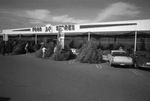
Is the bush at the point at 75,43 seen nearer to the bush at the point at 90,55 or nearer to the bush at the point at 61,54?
the bush at the point at 61,54

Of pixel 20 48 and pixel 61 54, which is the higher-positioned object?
pixel 20 48

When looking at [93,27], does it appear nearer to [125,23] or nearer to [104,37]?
[104,37]

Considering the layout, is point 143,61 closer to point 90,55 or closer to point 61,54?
point 90,55

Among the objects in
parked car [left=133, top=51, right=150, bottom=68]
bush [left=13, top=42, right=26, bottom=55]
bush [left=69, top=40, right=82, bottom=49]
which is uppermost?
bush [left=69, top=40, right=82, bottom=49]

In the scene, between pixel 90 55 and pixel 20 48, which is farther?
pixel 20 48

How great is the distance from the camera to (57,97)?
13.6 ft

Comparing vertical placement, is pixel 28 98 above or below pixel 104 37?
below

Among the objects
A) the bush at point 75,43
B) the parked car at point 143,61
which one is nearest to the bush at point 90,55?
the parked car at point 143,61

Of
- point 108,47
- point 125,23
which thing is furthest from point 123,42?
point 125,23

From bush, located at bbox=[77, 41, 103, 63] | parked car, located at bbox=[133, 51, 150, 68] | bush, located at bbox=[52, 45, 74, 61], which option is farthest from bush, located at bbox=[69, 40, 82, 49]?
parked car, located at bbox=[133, 51, 150, 68]

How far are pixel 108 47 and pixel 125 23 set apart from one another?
579 centimetres

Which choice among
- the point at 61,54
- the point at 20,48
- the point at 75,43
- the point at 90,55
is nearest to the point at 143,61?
the point at 90,55

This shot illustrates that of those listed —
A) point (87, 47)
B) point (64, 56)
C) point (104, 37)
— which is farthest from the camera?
point (104, 37)

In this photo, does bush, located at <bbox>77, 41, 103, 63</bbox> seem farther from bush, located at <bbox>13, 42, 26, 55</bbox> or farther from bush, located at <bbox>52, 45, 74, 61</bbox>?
bush, located at <bbox>13, 42, 26, 55</bbox>
